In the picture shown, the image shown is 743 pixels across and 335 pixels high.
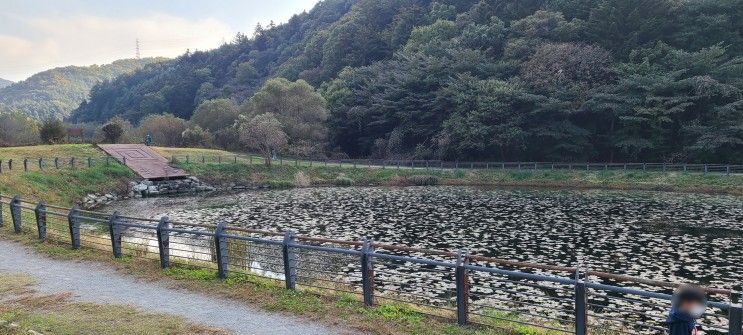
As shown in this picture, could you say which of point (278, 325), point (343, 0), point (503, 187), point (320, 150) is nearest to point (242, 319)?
point (278, 325)

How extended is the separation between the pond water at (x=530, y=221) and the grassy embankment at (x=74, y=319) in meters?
12.7

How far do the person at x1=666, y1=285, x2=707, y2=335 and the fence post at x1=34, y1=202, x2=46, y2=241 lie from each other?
17640mm

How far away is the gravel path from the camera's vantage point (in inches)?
354

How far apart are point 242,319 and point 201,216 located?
72.1 feet

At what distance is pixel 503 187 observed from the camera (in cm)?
4672

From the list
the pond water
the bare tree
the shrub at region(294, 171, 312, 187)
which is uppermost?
the bare tree

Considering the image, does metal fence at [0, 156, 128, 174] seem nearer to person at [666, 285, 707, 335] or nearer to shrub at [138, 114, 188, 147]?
shrub at [138, 114, 188, 147]

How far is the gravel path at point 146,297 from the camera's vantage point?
29.5 feet

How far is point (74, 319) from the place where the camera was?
937 centimetres

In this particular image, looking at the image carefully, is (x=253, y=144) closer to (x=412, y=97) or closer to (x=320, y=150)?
(x=320, y=150)

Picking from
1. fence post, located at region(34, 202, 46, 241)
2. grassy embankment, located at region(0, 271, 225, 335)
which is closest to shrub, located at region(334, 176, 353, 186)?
fence post, located at region(34, 202, 46, 241)

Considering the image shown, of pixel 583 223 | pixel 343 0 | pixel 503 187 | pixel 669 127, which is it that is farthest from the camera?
pixel 343 0

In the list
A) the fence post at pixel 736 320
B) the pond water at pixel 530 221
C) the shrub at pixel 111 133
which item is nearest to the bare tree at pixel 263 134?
the pond water at pixel 530 221

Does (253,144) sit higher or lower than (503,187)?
higher
